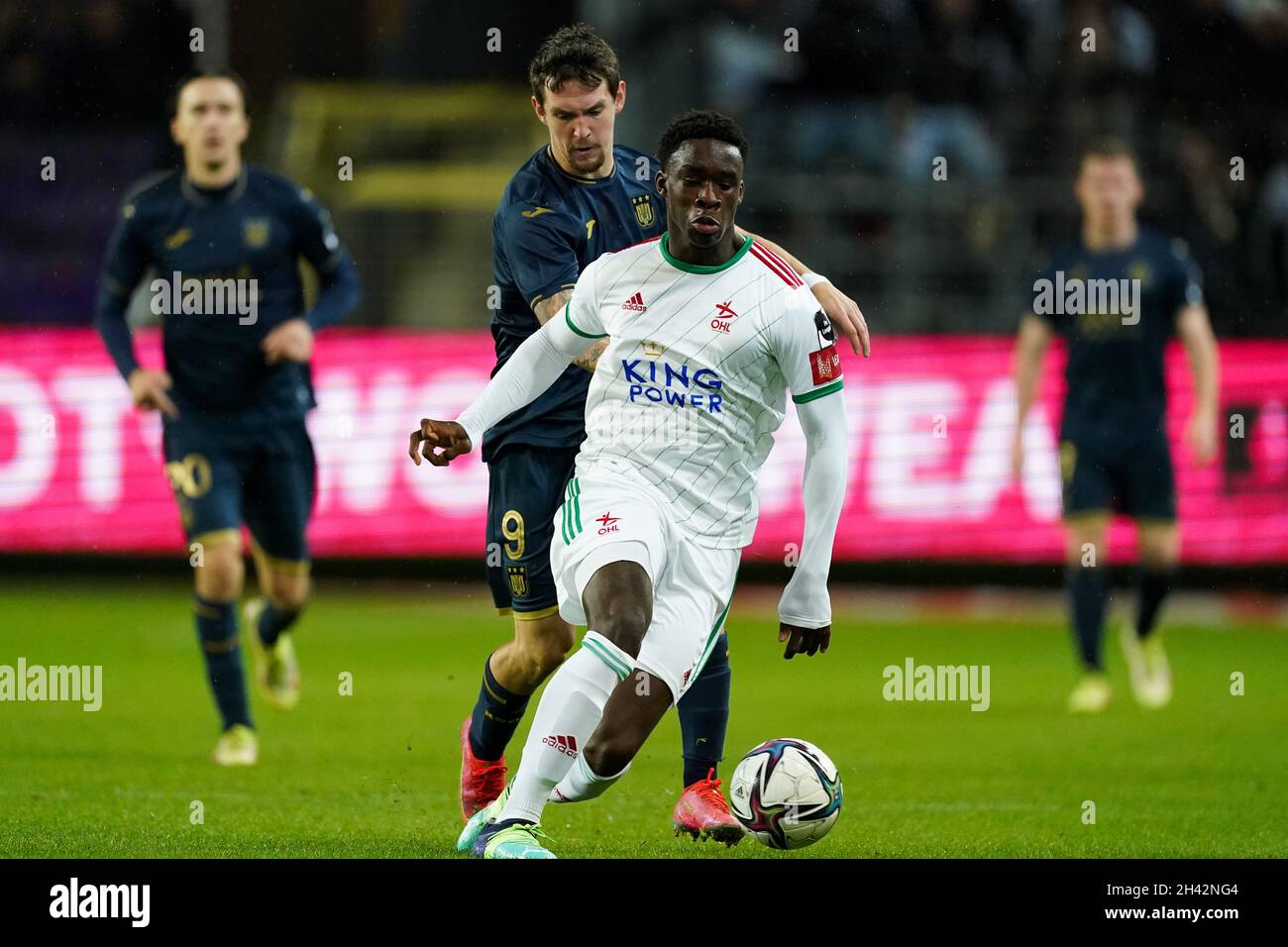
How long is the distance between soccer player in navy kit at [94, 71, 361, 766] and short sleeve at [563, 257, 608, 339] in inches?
110

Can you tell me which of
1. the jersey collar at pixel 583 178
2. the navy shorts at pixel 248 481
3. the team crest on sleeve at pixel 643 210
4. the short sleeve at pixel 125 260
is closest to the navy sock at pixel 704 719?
the team crest on sleeve at pixel 643 210

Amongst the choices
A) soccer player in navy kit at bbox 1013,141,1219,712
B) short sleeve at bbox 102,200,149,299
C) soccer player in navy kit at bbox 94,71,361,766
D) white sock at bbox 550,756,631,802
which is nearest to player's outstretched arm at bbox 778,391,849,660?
white sock at bbox 550,756,631,802

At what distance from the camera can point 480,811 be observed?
18.5 feet

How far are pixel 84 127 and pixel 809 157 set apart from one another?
529cm

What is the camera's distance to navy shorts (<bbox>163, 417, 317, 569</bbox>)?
7719 mm

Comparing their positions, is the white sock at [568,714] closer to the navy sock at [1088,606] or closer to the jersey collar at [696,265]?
the jersey collar at [696,265]

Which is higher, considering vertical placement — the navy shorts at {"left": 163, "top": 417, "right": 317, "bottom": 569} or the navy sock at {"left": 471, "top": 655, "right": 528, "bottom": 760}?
the navy shorts at {"left": 163, "top": 417, "right": 317, "bottom": 569}

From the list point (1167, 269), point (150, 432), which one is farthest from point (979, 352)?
point (150, 432)

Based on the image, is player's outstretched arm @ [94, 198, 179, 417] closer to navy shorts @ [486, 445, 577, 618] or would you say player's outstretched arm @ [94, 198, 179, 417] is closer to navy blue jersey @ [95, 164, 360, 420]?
navy blue jersey @ [95, 164, 360, 420]

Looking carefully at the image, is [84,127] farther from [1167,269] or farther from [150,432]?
[1167,269]

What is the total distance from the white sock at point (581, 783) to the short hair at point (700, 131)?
1573mm

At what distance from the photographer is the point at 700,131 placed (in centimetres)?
507

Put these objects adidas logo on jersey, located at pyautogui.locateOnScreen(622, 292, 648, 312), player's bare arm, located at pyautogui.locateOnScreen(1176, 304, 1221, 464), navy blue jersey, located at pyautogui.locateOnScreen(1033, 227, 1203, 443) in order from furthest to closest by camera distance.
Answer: navy blue jersey, located at pyautogui.locateOnScreen(1033, 227, 1203, 443)
player's bare arm, located at pyautogui.locateOnScreen(1176, 304, 1221, 464)
adidas logo on jersey, located at pyautogui.locateOnScreen(622, 292, 648, 312)

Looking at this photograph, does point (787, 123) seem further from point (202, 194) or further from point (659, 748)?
point (659, 748)
